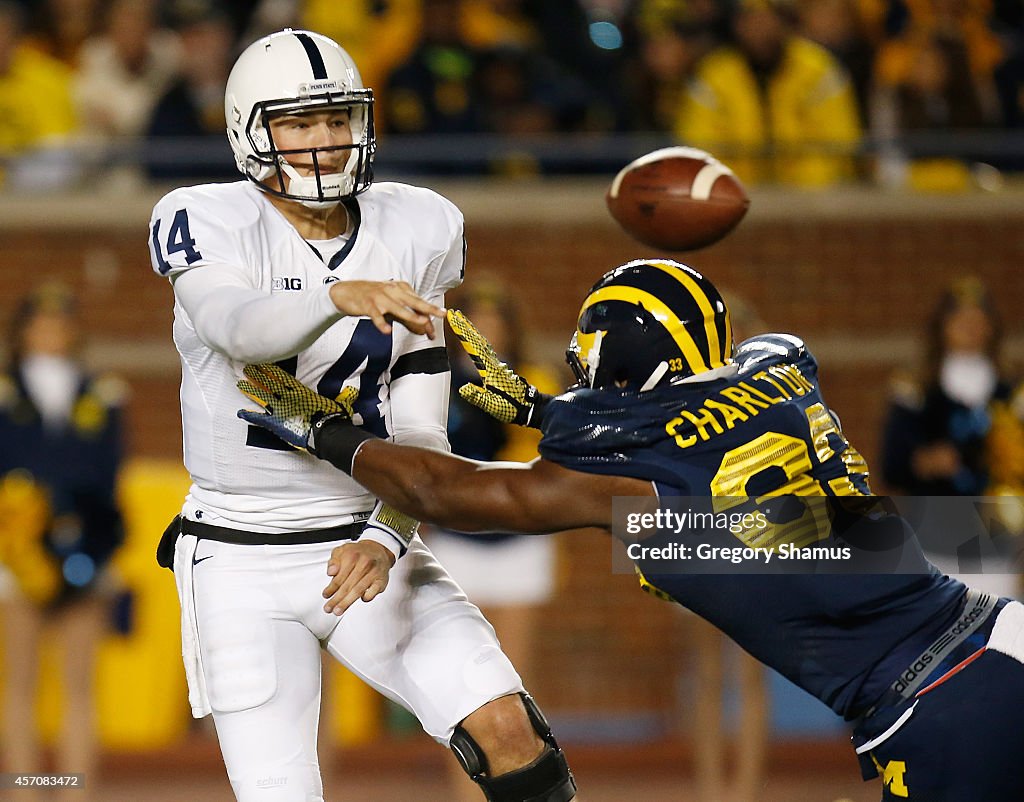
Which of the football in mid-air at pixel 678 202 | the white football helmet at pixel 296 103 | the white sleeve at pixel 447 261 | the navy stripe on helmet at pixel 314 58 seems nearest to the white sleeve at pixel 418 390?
the white sleeve at pixel 447 261

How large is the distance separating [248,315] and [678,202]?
1339 millimetres

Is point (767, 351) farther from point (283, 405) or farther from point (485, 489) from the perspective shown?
point (283, 405)

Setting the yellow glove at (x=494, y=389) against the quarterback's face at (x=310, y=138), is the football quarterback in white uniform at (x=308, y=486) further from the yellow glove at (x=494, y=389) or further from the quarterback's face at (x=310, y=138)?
A: the yellow glove at (x=494, y=389)

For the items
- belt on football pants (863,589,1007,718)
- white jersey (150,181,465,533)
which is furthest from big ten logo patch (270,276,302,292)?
belt on football pants (863,589,1007,718)

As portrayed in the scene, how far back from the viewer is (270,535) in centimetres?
336

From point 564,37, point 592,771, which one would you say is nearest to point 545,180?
point 564,37

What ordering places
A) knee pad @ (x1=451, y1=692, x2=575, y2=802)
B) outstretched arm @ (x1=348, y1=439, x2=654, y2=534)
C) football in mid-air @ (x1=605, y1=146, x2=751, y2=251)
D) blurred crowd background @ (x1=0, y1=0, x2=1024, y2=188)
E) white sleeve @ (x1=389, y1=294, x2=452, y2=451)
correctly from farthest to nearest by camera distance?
blurred crowd background @ (x1=0, y1=0, x2=1024, y2=188) → football in mid-air @ (x1=605, y1=146, x2=751, y2=251) → white sleeve @ (x1=389, y1=294, x2=452, y2=451) → knee pad @ (x1=451, y1=692, x2=575, y2=802) → outstretched arm @ (x1=348, y1=439, x2=654, y2=534)

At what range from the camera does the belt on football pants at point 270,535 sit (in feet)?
11.0

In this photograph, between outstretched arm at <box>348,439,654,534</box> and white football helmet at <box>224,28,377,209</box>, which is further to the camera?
white football helmet at <box>224,28,377,209</box>

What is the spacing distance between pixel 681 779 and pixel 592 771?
393 mm

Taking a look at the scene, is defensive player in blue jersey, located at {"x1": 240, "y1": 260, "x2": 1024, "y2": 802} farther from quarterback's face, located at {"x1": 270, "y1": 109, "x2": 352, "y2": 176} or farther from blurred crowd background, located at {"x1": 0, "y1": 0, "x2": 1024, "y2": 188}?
blurred crowd background, located at {"x1": 0, "y1": 0, "x2": 1024, "y2": 188}

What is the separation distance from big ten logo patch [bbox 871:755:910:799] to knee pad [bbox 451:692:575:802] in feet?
2.23

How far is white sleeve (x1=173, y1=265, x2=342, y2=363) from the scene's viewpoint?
2.93m

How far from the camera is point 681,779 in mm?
6586
